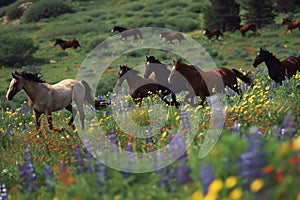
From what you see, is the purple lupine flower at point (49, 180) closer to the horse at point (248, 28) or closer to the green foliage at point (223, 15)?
the horse at point (248, 28)

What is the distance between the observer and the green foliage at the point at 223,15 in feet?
97.5

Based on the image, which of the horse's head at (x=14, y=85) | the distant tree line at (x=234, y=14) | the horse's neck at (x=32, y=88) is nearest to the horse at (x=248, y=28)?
the distant tree line at (x=234, y=14)

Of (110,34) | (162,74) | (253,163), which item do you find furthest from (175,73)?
(110,34)

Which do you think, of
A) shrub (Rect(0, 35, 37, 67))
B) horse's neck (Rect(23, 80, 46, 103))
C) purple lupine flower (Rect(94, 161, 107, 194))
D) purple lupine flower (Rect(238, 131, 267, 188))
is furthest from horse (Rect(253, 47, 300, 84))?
shrub (Rect(0, 35, 37, 67))

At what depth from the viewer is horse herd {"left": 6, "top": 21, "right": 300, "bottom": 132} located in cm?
895

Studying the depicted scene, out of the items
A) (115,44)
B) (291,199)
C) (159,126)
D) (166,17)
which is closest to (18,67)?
(115,44)

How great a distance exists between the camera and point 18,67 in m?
26.5

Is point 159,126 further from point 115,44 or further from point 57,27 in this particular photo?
point 57,27

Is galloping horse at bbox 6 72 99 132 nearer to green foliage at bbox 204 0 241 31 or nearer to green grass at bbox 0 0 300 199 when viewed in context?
green grass at bbox 0 0 300 199

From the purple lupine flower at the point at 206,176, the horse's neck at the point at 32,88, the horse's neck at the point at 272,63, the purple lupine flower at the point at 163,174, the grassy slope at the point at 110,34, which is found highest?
the purple lupine flower at the point at 206,176

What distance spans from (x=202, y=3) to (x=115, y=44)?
46.9 feet

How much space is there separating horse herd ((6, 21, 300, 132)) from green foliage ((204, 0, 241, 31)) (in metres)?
19.0

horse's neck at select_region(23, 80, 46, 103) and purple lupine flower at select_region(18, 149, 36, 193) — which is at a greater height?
purple lupine flower at select_region(18, 149, 36, 193)

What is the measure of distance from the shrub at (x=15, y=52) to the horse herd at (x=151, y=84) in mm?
17540
